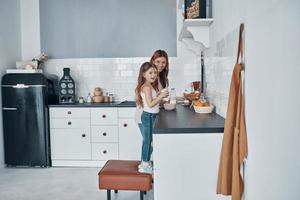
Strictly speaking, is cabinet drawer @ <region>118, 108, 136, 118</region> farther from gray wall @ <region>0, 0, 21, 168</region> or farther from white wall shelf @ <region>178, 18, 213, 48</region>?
white wall shelf @ <region>178, 18, 213, 48</region>

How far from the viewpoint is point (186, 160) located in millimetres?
1979

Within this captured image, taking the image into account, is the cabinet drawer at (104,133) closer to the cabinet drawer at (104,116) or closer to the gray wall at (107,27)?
the cabinet drawer at (104,116)

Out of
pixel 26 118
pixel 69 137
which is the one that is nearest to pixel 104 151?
pixel 69 137

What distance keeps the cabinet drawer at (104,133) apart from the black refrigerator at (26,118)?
0.58m

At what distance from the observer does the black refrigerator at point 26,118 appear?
439cm

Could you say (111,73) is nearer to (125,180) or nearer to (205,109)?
(205,109)

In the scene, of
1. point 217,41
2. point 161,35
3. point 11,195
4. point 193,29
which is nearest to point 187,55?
point 161,35

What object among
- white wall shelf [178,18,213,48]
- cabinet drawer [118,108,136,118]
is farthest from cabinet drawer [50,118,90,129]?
white wall shelf [178,18,213,48]

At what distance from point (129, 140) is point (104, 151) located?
0.35 m

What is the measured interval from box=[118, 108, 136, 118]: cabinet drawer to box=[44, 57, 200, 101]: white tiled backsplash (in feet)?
1.68

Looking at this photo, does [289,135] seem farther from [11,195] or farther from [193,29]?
[11,195]

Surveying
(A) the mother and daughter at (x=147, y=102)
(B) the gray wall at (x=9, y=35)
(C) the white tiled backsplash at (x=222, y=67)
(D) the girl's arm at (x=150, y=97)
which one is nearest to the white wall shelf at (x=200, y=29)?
(C) the white tiled backsplash at (x=222, y=67)

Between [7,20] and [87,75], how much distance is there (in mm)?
1229

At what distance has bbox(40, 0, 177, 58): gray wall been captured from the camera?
15.7ft
